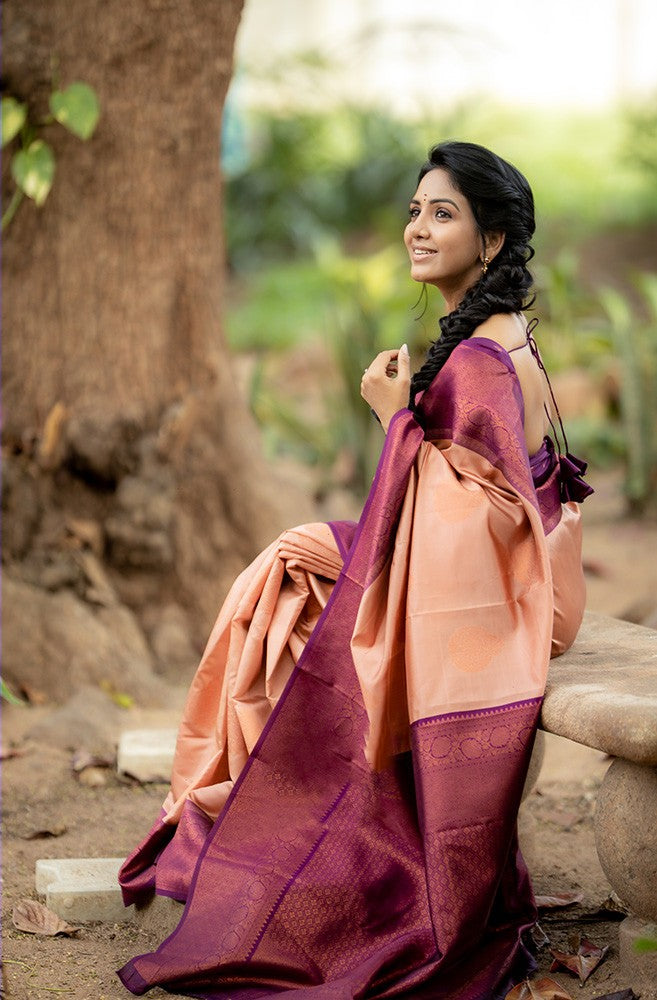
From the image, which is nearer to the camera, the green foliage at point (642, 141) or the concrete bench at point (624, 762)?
the concrete bench at point (624, 762)

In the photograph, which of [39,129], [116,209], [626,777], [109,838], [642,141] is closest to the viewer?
[626,777]

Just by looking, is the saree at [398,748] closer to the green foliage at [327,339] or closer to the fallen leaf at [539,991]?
the fallen leaf at [539,991]

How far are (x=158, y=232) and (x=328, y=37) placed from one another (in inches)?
543

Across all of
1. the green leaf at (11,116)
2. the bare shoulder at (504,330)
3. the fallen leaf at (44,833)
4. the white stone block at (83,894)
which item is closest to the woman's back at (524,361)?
the bare shoulder at (504,330)

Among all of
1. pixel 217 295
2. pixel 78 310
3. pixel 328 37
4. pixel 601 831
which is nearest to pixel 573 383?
pixel 217 295

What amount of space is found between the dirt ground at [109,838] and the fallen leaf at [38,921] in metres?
0.02

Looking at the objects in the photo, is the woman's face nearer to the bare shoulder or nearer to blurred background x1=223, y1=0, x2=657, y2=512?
the bare shoulder

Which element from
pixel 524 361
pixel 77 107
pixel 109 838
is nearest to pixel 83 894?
pixel 109 838

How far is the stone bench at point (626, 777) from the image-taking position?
7.91 feet

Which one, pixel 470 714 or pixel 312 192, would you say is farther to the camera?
pixel 312 192

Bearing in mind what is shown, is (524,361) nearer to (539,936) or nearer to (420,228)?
(420,228)

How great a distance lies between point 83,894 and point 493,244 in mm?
1867

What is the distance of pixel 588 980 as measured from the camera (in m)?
2.69

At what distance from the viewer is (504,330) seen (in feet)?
9.34
